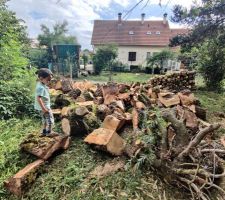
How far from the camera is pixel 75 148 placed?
3.41 m

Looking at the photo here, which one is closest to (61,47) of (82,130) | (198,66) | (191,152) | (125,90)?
(198,66)

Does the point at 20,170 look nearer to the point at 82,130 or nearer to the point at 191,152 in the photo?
the point at 82,130

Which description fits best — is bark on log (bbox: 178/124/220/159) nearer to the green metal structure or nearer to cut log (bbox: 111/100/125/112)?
cut log (bbox: 111/100/125/112)

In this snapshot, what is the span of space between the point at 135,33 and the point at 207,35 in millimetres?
19833

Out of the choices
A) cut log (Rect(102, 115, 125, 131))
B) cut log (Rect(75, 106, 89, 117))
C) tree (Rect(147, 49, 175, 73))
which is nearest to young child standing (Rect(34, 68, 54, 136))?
cut log (Rect(75, 106, 89, 117))

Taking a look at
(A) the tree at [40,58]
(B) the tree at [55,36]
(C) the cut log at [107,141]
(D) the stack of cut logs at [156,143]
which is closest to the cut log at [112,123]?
(D) the stack of cut logs at [156,143]

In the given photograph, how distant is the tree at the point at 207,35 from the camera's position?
7.74 m

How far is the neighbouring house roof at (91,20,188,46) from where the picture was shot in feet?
87.2

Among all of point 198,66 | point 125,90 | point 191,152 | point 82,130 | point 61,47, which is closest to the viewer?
point 191,152

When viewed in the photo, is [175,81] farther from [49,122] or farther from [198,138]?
[198,138]

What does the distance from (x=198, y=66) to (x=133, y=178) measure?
7.72m

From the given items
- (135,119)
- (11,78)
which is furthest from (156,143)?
(11,78)

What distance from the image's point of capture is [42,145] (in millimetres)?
3182

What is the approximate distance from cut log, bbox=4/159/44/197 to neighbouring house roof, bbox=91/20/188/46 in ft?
78.6
